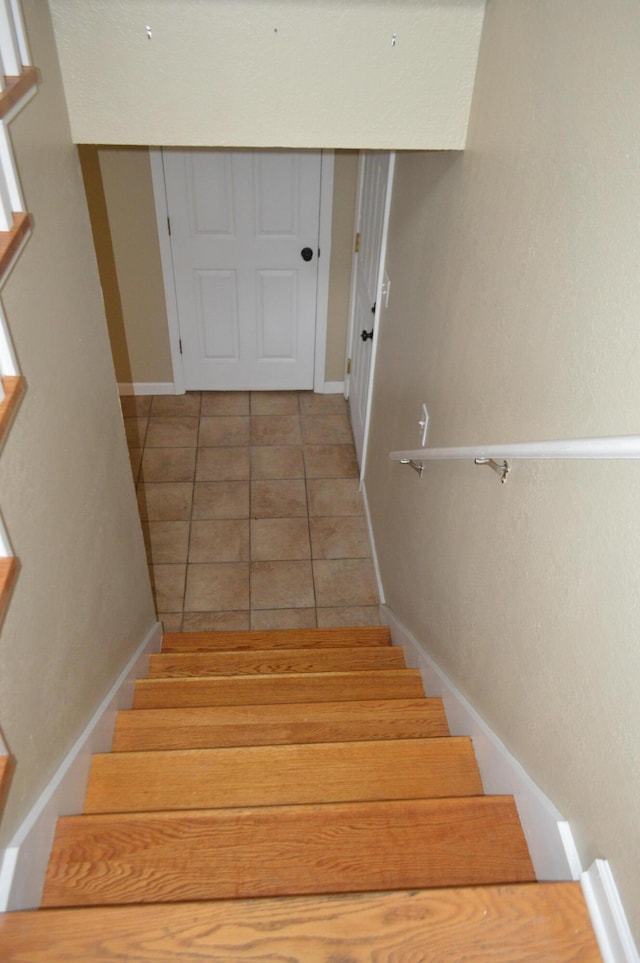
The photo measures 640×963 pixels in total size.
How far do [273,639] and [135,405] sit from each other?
246 centimetres

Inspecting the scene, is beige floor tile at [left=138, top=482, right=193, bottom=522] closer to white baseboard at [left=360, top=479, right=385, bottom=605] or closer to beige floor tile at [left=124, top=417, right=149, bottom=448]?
beige floor tile at [left=124, top=417, right=149, bottom=448]

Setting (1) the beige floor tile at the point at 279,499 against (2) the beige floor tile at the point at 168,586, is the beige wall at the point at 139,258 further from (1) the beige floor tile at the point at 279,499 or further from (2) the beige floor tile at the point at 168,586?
(2) the beige floor tile at the point at 168,586

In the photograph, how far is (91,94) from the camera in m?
1.97

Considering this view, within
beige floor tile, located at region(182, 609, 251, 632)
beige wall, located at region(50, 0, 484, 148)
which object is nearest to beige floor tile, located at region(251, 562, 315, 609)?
beige floor tile, located at region(182, 609, 251, 632)

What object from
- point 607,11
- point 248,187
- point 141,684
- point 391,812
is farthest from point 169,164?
point 391,812

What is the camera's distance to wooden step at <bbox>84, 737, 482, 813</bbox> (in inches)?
71.7

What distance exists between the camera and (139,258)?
180 inches

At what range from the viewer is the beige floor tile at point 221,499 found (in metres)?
4.18

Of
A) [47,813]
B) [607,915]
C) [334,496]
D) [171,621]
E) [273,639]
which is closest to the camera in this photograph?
[607,915]

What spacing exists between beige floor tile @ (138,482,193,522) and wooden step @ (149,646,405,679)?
1.29 metres

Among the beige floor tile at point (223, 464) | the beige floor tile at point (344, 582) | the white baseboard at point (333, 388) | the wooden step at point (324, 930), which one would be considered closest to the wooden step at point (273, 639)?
the beige floor tile at point (344, 582)

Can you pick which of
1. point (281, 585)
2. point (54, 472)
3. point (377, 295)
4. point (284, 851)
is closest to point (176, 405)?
point (281, 585)

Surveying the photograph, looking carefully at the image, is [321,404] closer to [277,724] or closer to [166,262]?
[166,262]

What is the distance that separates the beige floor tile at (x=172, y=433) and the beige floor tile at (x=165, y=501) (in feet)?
1.31
